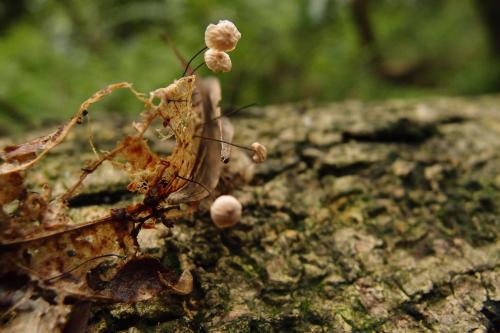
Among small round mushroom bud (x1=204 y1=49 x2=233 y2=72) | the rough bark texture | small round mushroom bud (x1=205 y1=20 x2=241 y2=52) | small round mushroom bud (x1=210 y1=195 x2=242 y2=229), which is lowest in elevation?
the rough bark texture

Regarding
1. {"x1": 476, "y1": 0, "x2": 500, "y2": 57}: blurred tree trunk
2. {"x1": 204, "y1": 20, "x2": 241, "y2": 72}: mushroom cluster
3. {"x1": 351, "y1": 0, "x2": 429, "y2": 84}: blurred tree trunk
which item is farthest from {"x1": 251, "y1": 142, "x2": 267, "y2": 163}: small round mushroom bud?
{"x1": 476, "y1": 0, "x2": 500, "y2": 57}: blurred tree trunk

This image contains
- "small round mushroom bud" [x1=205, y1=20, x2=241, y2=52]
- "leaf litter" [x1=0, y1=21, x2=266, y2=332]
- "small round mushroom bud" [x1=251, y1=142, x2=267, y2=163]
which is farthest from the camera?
"small round mushroom bud" [x1=251, y1=142, x2=267, y2=163]

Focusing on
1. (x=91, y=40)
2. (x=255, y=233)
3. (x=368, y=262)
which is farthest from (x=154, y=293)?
(x=91, y=40)

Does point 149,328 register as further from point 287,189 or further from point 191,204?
point 287,189

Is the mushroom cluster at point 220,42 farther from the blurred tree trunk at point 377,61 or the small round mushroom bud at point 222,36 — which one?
the blurred tree trunk at point 377,61

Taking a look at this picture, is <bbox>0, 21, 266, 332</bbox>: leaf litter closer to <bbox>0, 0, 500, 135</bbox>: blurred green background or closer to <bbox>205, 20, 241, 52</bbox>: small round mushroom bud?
<bbox>205, 20, 241, 52</bbox>: small round mushroom bud

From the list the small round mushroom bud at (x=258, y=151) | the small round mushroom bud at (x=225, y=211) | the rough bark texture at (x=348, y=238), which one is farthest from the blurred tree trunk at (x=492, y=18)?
the small round mushroom bud at (x=225, y=211)

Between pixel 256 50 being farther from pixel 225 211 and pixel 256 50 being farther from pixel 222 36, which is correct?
pixel 225 211
